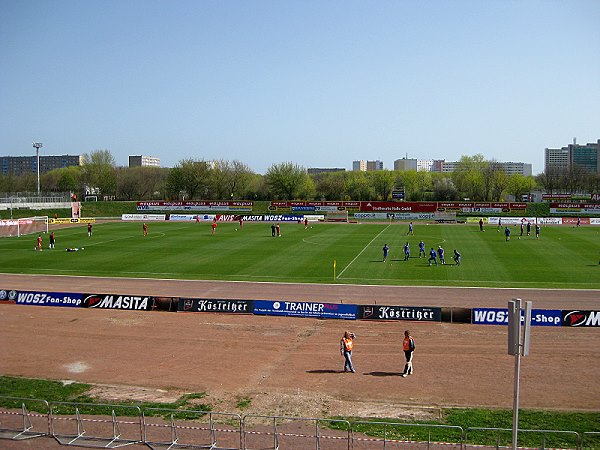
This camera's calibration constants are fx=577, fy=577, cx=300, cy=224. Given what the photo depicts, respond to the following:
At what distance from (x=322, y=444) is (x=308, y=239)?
5163 centimetres

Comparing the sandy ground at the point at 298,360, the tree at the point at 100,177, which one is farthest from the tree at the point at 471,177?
the sandy ground at the point at 298,360

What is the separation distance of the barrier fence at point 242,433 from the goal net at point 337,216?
78090 millimetres

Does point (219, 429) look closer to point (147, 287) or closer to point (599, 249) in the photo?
point (147, 287)

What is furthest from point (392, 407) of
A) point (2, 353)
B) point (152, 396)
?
point (2, 353)

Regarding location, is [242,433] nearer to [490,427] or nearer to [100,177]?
[490,427]

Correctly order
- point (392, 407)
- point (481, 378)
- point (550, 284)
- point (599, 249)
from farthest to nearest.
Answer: point (599, 249), point (550, 284), point (481, 378), point (392, 407)

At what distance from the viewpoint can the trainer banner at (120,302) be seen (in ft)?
108

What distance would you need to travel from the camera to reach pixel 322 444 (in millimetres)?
14578

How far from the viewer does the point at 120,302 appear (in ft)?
109

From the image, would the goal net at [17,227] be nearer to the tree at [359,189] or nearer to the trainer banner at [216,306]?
the trainer banner at [216,306]

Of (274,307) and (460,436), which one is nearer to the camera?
(460,436)

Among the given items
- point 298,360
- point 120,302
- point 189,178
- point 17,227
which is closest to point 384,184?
point 189,178

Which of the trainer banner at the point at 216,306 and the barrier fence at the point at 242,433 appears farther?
the trainer banner at the point at 216,306

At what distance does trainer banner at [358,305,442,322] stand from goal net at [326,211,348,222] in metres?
63.9
